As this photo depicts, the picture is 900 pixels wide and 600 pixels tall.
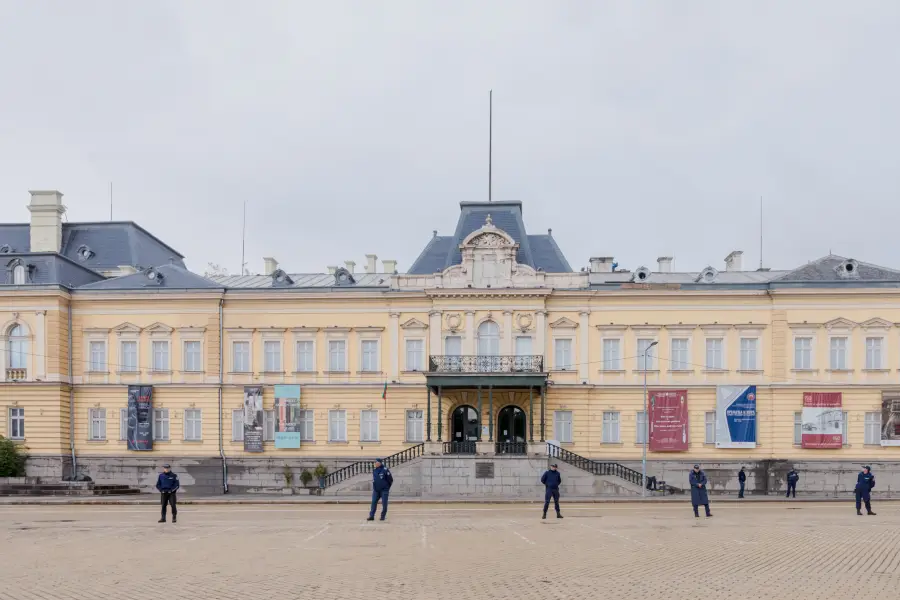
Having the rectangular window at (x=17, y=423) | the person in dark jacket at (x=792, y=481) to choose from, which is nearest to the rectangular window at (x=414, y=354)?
the person in dark jacket at (x=792, y=481)

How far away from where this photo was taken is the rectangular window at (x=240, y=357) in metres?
49.7

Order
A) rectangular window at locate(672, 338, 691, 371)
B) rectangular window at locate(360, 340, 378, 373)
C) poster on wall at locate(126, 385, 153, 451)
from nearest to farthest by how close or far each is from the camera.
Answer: rectangular window at locate(672, 338, 691, 371)
poster on wall at locate(126, 385, 153, 451)
rectangular window at locate(360, 340, 378, 373)

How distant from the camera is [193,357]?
49750 mm

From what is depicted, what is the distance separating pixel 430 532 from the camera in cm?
2428

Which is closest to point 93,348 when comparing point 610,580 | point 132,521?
point 132,521

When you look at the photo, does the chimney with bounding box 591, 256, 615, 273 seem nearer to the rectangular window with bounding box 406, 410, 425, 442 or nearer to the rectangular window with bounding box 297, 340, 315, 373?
the rectangular window with bounding box 406, 410, 425, 442

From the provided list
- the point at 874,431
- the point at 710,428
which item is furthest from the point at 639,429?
the point at 874,431

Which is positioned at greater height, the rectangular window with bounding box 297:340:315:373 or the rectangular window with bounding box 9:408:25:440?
the rectangular window with bounding box 297:340:315:373

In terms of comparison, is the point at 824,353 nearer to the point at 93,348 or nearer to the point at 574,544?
the point at 574,544

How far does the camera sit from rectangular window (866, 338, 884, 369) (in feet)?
154

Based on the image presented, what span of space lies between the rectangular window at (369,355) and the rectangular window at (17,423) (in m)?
17.5

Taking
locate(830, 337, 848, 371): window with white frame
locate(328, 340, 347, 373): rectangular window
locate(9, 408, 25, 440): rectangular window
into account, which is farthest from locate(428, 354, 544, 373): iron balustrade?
locate(9, 408, 25, 440): rectangular window

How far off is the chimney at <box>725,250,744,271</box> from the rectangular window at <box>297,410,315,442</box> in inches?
1017

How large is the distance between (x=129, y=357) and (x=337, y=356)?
36.1 ft
